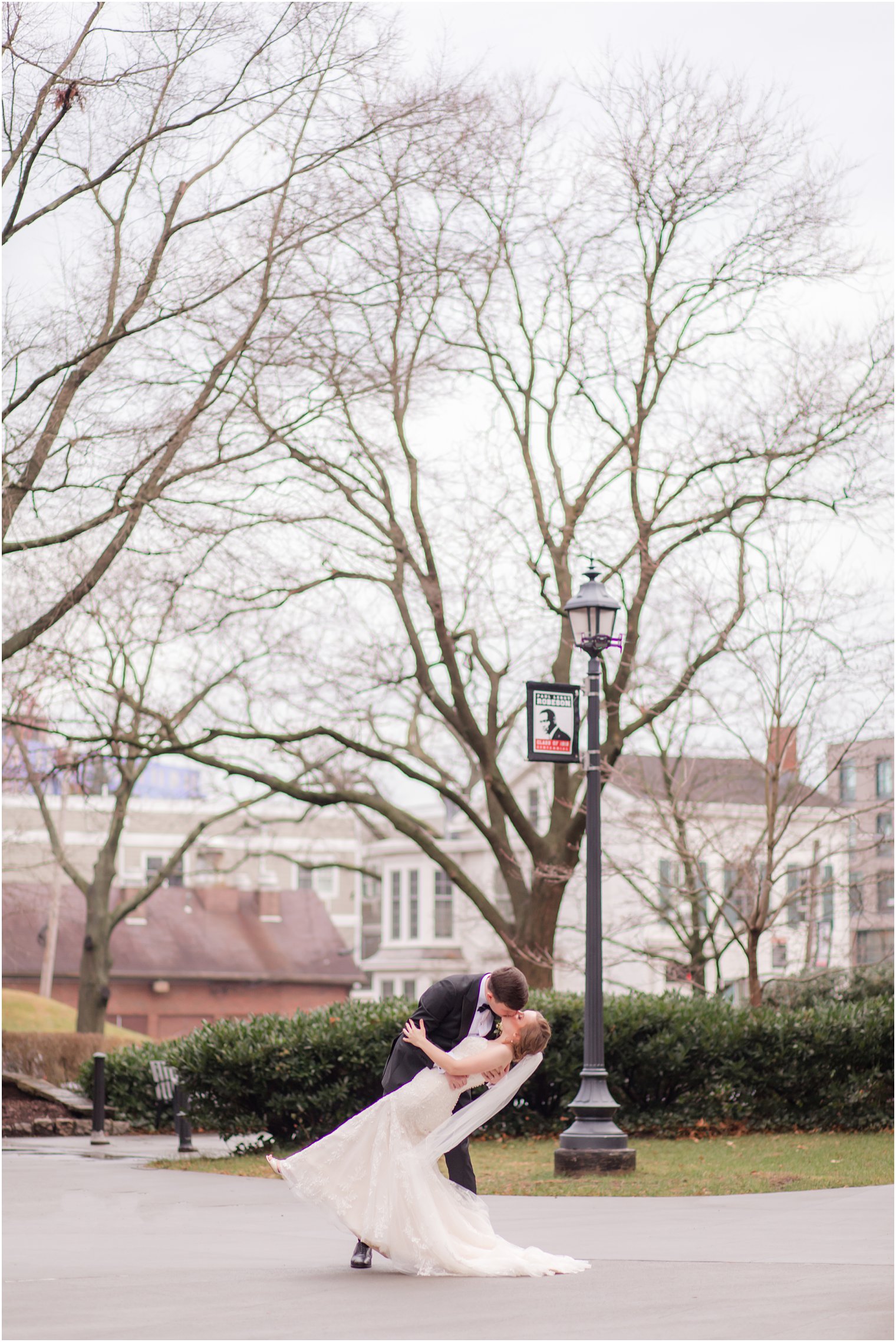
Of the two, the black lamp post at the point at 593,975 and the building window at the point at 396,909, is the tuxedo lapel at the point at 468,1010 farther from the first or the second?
the building window at the point at 396,909

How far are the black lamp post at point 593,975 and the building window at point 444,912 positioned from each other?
141ft

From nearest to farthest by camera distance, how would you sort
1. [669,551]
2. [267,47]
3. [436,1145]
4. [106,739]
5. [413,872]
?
1. [436,1145]
2. [267,47]
3. [106,739]
4. [669,551]
5. [413,872]

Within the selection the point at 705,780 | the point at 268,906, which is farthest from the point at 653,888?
the point at 268,906

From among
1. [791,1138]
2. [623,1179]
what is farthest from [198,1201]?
[791,1138]

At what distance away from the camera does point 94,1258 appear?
8.53 m

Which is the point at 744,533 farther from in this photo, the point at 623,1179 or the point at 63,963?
the point at 63,963

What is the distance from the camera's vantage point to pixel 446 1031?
811 cm

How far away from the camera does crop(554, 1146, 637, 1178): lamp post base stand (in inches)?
508

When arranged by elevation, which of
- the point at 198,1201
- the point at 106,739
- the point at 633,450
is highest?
the point at 633,450

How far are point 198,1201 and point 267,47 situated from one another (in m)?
10.0

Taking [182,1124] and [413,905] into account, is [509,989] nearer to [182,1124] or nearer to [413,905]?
[182,1124]

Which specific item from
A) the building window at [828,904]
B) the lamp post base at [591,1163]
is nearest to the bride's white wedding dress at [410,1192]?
the lamp post base at [591,1163]

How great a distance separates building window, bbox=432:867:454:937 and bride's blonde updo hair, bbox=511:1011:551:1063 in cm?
4892

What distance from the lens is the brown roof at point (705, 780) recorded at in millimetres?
22172
